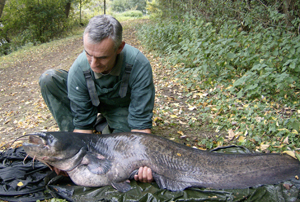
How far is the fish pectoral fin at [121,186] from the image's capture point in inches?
83.4

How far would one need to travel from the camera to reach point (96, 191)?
7.03 feet

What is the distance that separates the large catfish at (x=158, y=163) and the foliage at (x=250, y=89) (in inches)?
27.0

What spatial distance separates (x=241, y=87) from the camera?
13.5 ft

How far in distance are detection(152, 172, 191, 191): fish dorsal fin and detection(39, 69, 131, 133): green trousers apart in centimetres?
105

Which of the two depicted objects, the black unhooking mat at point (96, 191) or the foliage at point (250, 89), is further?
the foliage at point (250, 89)

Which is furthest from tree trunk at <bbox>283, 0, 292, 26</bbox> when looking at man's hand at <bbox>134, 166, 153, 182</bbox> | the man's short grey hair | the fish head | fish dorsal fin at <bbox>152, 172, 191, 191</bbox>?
the fish head

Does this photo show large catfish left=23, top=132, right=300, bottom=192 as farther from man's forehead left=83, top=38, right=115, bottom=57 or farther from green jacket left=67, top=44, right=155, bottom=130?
man's forehead left=83, top=38, right=115, bottom=57

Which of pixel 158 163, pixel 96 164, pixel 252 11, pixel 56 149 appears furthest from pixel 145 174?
pixel 252 11

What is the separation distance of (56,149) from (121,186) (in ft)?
2.24

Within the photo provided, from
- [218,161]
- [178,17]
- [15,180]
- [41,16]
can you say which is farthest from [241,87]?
[41,16]

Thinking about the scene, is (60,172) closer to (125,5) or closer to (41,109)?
(41,109)

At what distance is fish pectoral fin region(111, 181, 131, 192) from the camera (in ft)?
6.95

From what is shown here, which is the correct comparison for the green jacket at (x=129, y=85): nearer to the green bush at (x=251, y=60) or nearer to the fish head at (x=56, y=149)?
the fish head at (x=56, y=149)

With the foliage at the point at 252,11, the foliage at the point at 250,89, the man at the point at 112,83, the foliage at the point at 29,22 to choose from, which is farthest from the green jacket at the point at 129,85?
the foliage at the point at 29,22
